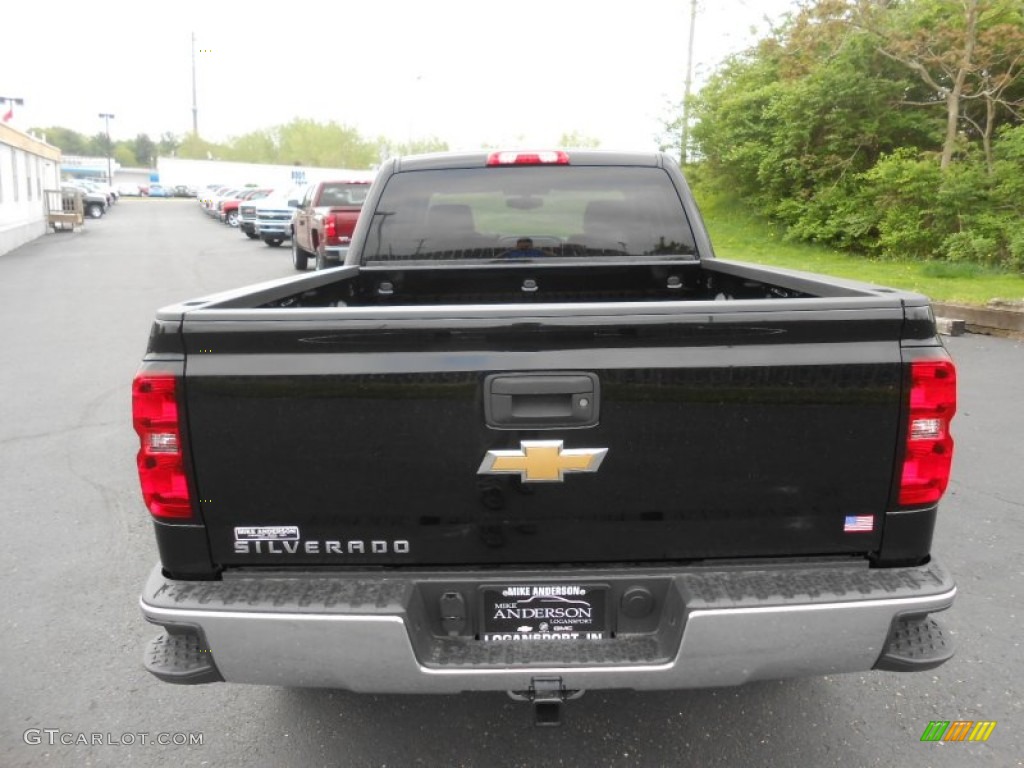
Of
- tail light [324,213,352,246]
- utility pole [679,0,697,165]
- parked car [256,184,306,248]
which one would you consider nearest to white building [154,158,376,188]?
parked car [256,184,306,248]

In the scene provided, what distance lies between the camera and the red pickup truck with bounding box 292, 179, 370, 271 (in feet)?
54.6

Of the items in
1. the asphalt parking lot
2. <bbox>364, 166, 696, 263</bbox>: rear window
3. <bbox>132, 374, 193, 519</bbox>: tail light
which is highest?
<bbox>364, 166, 696, 263</bbox>: rear window

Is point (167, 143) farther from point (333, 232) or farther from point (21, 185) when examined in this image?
point (333, 232)

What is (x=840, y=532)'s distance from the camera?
7.97 ft

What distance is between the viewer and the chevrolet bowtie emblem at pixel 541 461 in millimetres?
2316

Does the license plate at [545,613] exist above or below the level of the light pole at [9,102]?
below

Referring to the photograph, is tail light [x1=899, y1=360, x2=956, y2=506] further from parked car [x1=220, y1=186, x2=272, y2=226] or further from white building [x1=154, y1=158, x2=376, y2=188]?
white building [x1=154, y1=158, x2=376, y2=188]

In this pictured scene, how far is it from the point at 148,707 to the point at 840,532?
2.58 meters

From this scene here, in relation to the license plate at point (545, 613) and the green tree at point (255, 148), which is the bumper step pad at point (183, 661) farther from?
the green tree at point (255, 148)

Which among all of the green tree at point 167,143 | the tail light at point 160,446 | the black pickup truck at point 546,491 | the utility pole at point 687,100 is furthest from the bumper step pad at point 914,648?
the green tree at point 167,143

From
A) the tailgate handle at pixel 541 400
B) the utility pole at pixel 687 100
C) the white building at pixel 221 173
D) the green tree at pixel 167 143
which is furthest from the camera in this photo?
the green tree at pixel 167 143

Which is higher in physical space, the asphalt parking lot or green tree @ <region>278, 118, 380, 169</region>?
green tree @ <region>278, 118, 380, 169</region>

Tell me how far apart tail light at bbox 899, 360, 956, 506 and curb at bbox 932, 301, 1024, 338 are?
30.4ft

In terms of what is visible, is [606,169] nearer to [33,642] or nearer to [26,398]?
[33,642]
